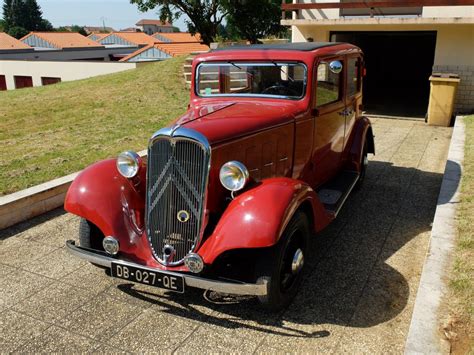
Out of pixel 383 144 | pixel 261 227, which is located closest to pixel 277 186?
pixel 261 227

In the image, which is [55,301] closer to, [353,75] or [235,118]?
[235,118]

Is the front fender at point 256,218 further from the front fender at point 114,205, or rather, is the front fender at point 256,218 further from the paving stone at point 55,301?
the paving stone at point 55,301

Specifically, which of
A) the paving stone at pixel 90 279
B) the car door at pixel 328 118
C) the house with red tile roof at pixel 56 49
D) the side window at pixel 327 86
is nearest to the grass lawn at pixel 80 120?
the paving stone at pixel 90 279

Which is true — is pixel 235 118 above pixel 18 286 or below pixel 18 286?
above

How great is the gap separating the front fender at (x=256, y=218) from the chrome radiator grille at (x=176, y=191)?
0.69 feet

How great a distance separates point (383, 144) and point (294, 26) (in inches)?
203

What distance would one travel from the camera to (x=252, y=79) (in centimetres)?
460

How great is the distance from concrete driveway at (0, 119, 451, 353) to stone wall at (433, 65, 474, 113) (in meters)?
7.29

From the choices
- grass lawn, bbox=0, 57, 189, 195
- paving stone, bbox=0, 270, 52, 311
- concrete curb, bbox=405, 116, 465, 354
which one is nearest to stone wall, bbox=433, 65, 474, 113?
concrete curb, bbox=405, 116, 465, 354

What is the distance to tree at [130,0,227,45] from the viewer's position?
2502cm

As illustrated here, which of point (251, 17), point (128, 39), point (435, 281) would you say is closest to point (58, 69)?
point (251, 17)

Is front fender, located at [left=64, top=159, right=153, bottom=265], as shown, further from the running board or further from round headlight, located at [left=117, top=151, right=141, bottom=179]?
the running board

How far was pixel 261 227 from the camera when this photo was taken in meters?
3.02

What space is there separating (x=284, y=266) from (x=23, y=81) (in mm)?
30709
